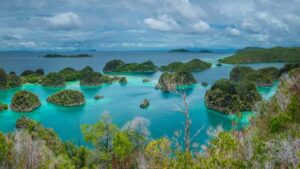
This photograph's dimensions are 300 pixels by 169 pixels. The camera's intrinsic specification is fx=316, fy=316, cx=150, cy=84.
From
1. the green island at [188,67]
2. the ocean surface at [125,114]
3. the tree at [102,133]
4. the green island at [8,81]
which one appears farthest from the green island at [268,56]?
the tree at [102,133]

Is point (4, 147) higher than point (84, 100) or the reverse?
higher

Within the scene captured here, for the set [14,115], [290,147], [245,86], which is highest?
[290,147]

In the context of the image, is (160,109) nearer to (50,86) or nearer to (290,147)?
(50,86)

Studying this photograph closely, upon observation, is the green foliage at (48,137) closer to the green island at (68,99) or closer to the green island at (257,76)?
the green island at (68,99)

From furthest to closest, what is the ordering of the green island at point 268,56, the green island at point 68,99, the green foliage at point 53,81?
the green island at point 268,56, the green foliage at point 53,81, the green island at point 68,99

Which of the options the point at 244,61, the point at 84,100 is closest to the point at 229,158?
the point at 84,100

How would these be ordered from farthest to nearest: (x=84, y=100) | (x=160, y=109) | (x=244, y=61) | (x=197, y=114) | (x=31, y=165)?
1. (x=244, y=61)
2. (x=84, y=100)
3. (x=160, y=109)
4. (x=197, y=114)
5. (x=31, y=165)

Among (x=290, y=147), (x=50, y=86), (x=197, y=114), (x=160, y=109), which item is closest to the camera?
(x=290, y=147)
